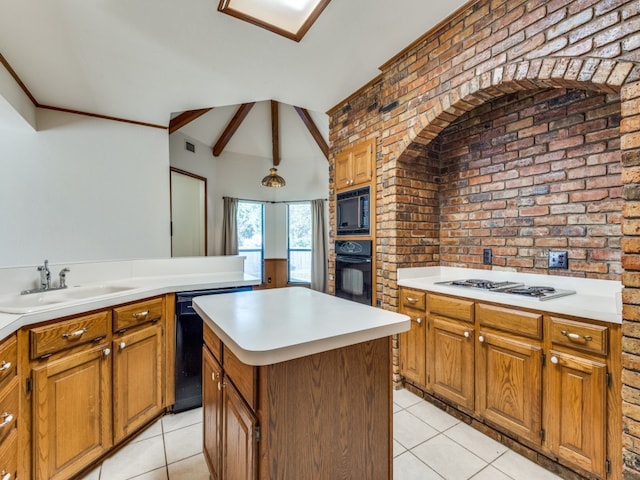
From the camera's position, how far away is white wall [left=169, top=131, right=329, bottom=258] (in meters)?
5.06

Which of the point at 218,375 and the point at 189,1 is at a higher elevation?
the point at 189,1

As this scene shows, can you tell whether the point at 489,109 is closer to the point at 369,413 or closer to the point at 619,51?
the point at 619,51

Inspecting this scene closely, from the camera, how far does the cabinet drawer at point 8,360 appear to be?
3.70 ft

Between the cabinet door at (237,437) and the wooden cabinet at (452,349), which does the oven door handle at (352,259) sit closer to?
the wooden cabinet at (452,349)

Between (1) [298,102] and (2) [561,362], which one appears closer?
(2) [561,362]

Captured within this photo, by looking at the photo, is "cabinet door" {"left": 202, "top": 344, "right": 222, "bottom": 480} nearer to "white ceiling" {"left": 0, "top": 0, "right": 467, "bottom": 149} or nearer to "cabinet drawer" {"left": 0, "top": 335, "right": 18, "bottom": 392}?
"cabinet drawer" {"left": 0, "top": 335, "right": 18, "bottom": 392}

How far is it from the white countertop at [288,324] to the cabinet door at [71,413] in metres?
0.78

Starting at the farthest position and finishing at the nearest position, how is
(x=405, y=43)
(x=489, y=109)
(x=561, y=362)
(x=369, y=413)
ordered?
(x=489, y=109) → (x=405, y=43) → (x=561, y=362) → (x=369, y=413)

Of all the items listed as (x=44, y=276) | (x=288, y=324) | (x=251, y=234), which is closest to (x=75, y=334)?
(x=44, y=276)

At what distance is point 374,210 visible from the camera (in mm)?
2602

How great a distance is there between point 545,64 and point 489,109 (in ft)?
2.87

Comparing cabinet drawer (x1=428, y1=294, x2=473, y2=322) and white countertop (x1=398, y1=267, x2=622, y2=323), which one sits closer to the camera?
white countertop (x1=398, y1=267, x2=622, y2=323)

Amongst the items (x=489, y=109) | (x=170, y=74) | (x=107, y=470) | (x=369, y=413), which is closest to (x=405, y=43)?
(x=489, y=109)

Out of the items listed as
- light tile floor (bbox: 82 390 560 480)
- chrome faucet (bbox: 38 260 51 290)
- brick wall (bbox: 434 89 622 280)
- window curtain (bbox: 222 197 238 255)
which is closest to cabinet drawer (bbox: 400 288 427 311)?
brick wall (bbox: 434 89 622 280)
